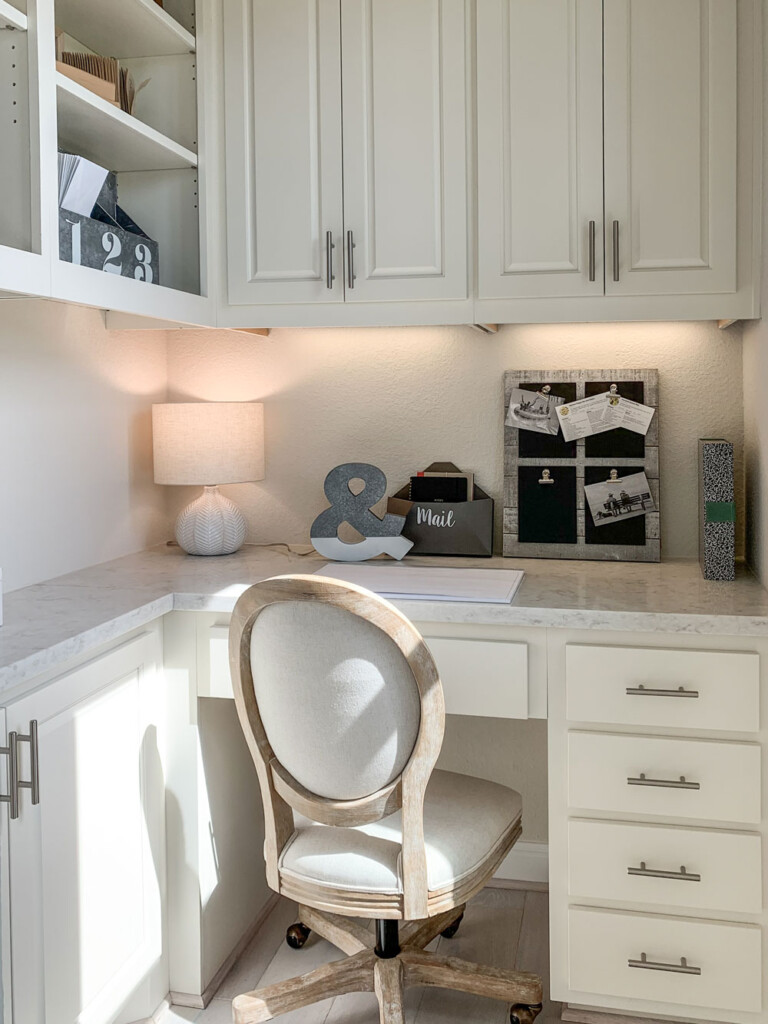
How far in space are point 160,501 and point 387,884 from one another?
139 centimetres

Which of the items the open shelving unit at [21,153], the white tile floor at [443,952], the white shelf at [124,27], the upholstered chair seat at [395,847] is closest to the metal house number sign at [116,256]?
the open shelving unit at [21,153]

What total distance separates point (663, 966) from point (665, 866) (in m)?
0.21

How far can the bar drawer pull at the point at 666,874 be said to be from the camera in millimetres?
1853

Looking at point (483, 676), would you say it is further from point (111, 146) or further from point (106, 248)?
point (111, 146)

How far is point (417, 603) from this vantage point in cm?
194

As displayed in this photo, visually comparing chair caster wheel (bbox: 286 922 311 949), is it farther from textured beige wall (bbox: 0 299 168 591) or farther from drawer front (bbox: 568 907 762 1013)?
textured beige wall (bbox: 0 299 168 591)

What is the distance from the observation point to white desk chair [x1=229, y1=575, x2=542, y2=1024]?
63.0 inches

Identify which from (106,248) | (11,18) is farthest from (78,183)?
(11,18)

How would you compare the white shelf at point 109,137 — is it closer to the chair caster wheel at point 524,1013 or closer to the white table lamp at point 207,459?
the white table lamp at point 207,459

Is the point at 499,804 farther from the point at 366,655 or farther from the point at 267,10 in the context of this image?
the point at 267,10

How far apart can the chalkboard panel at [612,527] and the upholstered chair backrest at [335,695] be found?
0.99m

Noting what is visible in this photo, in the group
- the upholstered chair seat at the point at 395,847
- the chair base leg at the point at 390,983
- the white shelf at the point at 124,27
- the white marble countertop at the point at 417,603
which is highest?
the white shelf at the point at 124,27

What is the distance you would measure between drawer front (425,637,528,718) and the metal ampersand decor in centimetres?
48

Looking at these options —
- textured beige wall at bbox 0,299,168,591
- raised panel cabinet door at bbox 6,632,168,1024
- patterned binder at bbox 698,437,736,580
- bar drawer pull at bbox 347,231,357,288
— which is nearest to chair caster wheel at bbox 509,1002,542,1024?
raised panel cabinet door at bbox 6,632,168,1024
